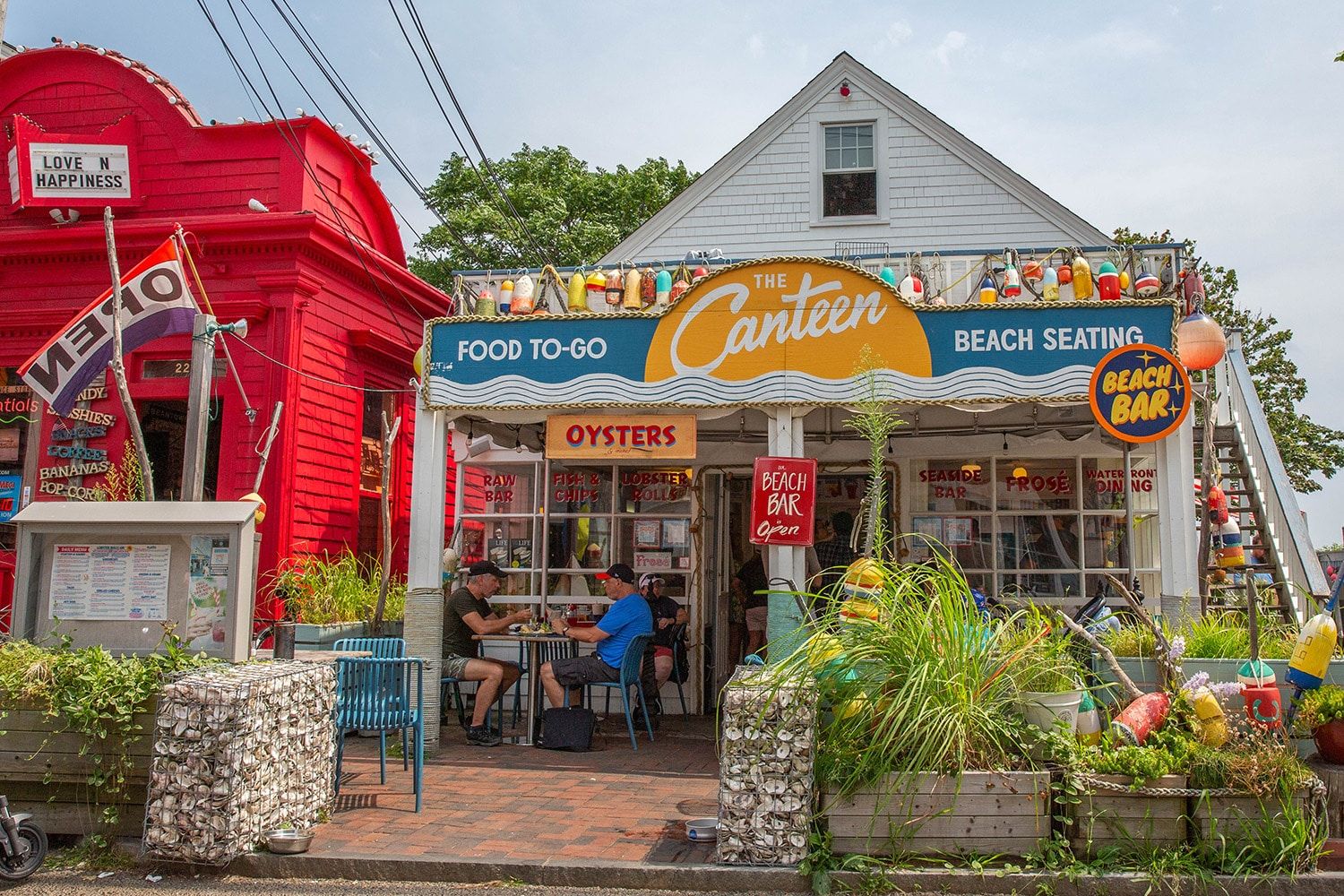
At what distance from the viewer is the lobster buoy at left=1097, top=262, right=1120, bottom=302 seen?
7871mm

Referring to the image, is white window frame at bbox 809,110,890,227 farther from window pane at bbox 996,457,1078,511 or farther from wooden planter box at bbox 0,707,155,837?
wooden planter box at bbox 0,707,155,837

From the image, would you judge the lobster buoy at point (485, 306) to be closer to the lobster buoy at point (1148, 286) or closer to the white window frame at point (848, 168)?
the lobster buoy at point (1148, 286)

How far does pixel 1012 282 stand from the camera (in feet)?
26.6

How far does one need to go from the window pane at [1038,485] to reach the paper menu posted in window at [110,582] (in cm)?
759

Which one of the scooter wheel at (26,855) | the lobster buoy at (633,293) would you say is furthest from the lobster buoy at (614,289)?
the scooter wheel at (26,855)

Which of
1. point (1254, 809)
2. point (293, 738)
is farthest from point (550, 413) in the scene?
point (1254, 809)

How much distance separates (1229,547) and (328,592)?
8221 mm

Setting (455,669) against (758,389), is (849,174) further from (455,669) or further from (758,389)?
(455,669)

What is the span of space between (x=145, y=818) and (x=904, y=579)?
397cm

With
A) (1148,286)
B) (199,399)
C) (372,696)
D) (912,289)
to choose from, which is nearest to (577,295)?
(912,289)

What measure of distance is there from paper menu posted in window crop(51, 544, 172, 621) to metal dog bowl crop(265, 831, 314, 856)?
148 cm

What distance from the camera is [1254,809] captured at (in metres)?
4.93

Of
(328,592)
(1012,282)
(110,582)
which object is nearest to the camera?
(110,582)

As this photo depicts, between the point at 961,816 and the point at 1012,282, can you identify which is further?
the point at 1012,282
